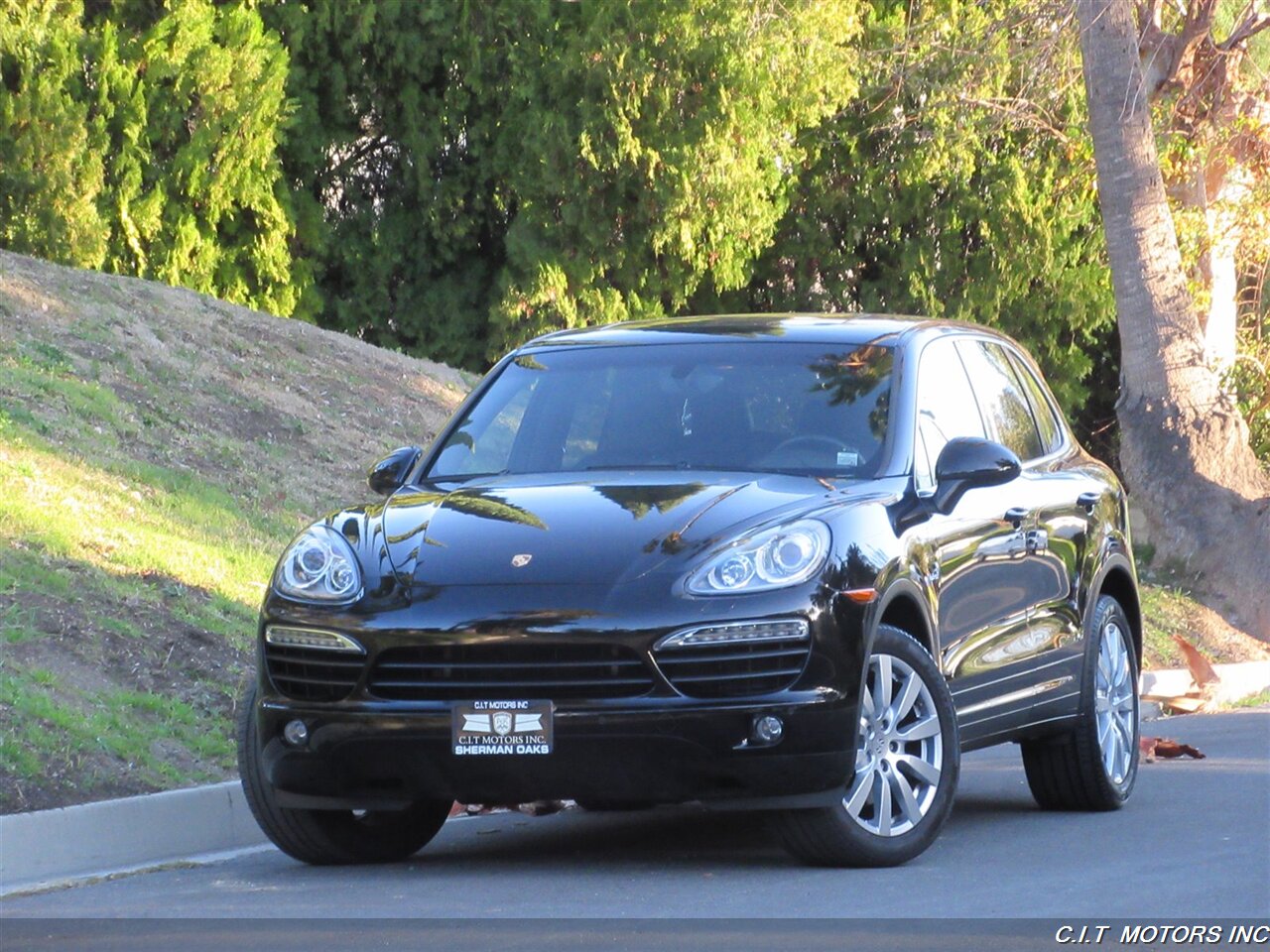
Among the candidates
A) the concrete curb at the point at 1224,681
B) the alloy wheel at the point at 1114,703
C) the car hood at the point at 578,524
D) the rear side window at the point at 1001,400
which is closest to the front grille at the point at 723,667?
the car hood at the point at 578,524

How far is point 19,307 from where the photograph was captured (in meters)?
16.8

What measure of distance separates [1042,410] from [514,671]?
3.52 metres

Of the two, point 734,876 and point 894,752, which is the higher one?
point 894,752

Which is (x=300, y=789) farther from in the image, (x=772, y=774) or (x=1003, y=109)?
(x=1003, y=109)

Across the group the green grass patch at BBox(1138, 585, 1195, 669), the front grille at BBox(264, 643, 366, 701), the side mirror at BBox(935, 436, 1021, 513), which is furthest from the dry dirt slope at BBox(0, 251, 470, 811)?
the green grass patch at BBox(1138, 585, 1195, 669)

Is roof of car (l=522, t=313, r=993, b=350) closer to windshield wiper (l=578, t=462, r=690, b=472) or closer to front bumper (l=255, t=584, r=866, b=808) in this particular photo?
windshield wiper (l=578, t=462, r=690, b=472)

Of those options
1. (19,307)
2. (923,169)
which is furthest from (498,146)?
(19,307)

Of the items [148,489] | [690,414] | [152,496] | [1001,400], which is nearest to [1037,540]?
[1001,400]

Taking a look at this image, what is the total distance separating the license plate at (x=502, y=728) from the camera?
623cm

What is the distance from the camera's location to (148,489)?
42.4ft

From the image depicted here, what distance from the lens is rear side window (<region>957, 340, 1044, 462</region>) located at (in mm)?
8344

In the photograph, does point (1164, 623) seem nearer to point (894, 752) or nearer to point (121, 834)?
point (894, 752)

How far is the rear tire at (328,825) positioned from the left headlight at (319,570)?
18.8 inches

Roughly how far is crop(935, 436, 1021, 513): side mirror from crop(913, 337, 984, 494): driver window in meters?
0.07
